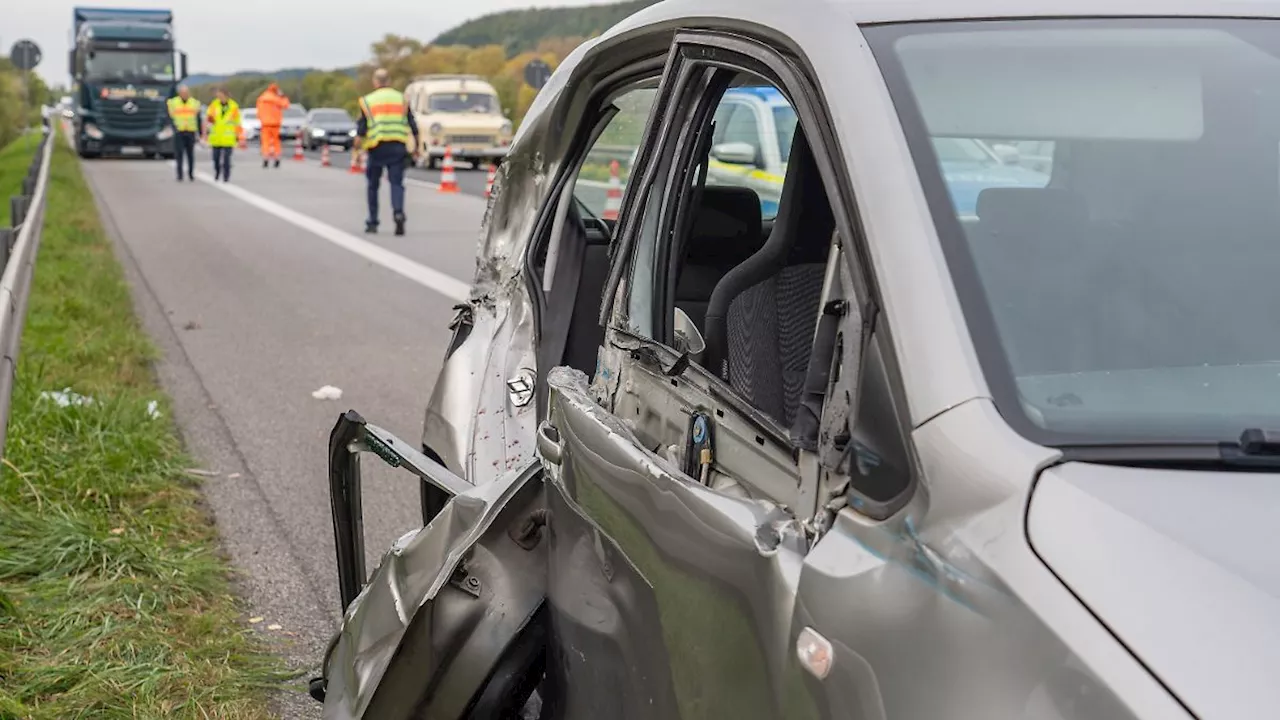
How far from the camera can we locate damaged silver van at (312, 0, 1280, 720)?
1714mm

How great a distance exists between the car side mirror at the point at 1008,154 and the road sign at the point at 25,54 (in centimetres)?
3451

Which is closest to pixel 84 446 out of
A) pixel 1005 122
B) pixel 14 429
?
pixel 14 429

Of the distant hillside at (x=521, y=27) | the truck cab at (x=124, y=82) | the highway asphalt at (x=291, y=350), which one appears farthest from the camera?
the distant hillside at (x=521, y=27)

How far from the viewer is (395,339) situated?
10961 millimetres

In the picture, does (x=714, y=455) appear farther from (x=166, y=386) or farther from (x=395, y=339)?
(x=395, y=339)

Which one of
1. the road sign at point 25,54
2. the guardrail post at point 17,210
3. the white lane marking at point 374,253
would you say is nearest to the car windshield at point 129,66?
the road sign at point 25,54

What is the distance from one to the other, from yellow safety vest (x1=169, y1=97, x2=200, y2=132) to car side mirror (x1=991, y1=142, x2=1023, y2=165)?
2899cm

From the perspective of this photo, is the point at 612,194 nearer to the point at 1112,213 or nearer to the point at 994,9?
the point at 994,9

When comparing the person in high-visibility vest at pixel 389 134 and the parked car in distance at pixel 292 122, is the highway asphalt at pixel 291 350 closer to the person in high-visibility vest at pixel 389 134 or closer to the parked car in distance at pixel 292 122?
the person in high-visibility vest at pixel 389 134

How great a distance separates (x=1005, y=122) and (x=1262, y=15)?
2.00ft

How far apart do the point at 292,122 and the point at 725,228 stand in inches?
2506

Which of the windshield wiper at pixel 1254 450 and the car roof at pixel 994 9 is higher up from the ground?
the car roof at pixel 994 9

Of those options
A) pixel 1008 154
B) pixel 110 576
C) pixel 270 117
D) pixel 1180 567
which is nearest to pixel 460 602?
pixel 1008 154

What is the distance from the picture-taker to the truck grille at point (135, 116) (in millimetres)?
40906
